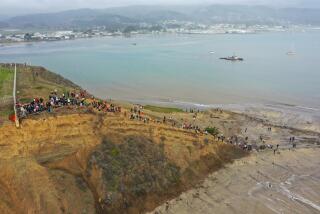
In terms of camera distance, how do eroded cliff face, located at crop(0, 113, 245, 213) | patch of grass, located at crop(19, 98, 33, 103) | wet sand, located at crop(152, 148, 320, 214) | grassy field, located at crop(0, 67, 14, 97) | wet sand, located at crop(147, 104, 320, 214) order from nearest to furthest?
1. eroded cliff face, located at crop(0, 113, 245, 213)
2. wet sand, located at crop(152, 148, 320, 214)
3. wet sand, located at crop(147, 104, 320, 214)
4. patch of grass, located at crop(19, 98, 33, 103)
5. grassy field, located at crop(0, 67, 14, 97)

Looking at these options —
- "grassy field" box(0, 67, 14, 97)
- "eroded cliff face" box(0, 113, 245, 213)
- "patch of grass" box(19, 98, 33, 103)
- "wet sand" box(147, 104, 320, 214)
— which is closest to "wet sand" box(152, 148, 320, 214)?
"wet sand" box(147, 104, 320, 214)

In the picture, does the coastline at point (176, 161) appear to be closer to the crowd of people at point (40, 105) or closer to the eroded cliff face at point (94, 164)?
the eroded cliff face at point (94, 164)

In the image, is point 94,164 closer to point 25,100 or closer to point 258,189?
point 25,100

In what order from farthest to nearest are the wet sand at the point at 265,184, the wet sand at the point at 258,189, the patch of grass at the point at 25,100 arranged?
the patch of grass at the point at 25,100 < the wet sand at the point at 265,184 < the wet sand at the point at 258,189

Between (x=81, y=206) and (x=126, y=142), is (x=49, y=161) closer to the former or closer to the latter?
(x=81, y=206)

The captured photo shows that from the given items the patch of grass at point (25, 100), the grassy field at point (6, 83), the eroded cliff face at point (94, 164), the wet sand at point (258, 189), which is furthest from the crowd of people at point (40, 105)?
the wet sand at point (258, 189)

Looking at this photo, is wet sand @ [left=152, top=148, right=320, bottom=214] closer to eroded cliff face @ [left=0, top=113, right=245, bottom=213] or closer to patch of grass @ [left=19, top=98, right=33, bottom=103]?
eroded cliff face @ [left=0, top=113, right=245, bottom=213]
